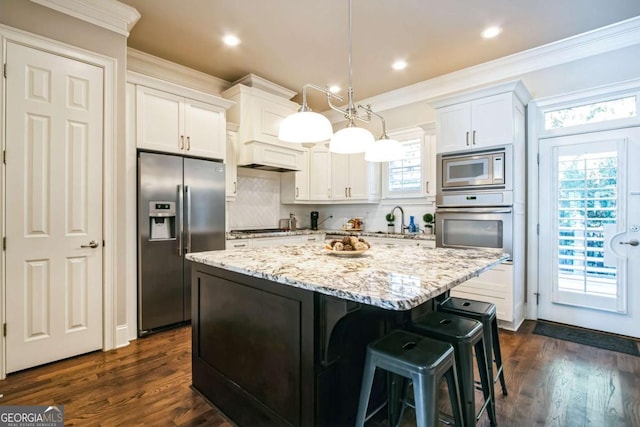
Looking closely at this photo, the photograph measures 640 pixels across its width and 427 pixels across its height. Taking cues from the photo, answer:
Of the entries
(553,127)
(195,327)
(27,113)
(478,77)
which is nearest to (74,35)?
(27,113)

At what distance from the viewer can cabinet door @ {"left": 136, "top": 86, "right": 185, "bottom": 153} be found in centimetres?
299

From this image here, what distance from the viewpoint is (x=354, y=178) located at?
4.72m

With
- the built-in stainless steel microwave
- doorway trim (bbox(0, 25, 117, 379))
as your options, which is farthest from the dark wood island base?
the built-in stainless steel microwave

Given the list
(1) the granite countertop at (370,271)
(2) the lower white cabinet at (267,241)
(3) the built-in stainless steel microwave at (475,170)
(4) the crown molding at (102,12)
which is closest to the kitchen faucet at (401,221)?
(3) the built-in stainless steel microwave at (475,170)

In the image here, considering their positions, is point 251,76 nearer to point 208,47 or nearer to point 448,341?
point 208,47

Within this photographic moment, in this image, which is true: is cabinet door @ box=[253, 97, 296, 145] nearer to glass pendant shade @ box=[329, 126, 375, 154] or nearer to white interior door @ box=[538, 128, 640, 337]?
glass pendant shade @ box=[329, 126, 375, 154]

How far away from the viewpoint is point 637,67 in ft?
9.57

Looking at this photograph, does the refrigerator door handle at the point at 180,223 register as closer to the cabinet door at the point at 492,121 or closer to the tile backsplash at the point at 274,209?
the tile backsplash at the point at 274,209

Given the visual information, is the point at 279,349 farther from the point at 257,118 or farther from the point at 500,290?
the point at 257,118

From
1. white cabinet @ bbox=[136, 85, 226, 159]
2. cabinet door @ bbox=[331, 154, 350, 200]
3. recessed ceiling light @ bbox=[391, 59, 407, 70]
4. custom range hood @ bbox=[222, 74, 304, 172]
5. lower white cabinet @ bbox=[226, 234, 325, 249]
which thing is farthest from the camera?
cabinet door @ bbox=[331, 154, 350, 200]

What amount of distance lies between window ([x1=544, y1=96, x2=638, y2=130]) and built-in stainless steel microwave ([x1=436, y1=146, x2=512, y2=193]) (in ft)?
2.42

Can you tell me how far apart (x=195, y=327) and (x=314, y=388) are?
1068mm

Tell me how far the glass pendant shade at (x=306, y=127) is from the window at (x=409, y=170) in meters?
2.50

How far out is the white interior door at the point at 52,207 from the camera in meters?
2.26
